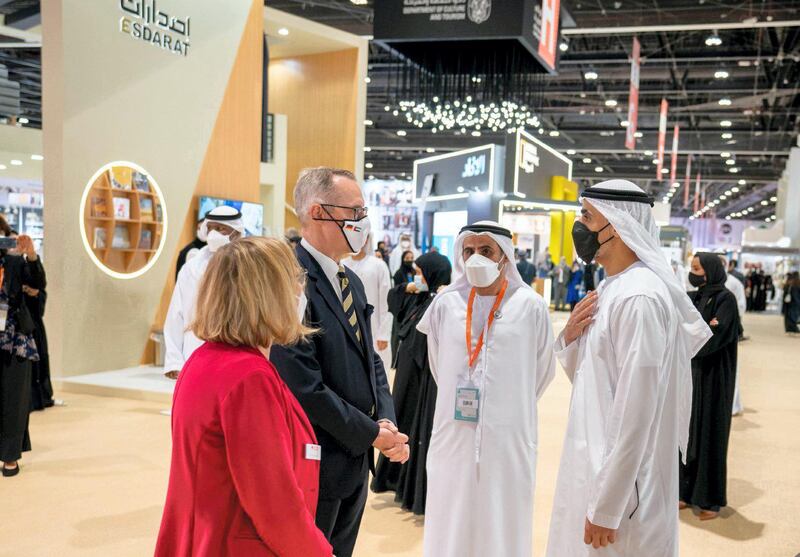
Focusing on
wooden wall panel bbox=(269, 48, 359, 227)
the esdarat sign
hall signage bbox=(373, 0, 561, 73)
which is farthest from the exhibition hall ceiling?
the esdarat sign

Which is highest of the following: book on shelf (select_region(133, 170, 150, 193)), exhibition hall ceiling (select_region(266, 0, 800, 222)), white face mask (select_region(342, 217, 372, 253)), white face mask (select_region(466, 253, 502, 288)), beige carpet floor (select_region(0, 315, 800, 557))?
exhibition hall ceiling (select_region(266, 0, 800, 222))

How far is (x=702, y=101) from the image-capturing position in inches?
792

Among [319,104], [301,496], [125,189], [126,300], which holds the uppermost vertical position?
[319,104]

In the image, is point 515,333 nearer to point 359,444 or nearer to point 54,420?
point 359,444

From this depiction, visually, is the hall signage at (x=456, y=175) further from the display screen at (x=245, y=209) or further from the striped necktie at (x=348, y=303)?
the striped necktie at (x=348, y=303)

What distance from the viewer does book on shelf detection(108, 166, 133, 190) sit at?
7.30 metres

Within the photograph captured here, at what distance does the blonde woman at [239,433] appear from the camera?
1267mm

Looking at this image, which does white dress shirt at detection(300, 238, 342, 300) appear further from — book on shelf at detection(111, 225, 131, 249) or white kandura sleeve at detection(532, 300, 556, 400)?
book on shelf at detection(111, 225, 131, 249)

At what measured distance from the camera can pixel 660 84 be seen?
18.7 m

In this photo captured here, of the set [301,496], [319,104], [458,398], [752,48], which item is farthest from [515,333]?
[752,48]

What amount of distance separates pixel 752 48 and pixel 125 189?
12.8 meters

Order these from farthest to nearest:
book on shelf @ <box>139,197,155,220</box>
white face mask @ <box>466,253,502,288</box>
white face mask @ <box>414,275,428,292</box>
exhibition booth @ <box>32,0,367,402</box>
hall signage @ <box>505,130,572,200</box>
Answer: hall signage @ <box>505,130,572,200</box>, book on shelf @ <box>139,197,155,220</box>, exhibition booth @ <box>32,0,367,402</box>, white face mask @ <box>414,275,428,292</box>, white face mask @ <box>466,253,502,288</box>

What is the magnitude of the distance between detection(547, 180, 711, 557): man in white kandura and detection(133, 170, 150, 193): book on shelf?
20.9ft

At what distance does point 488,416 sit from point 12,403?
10.4 ft
